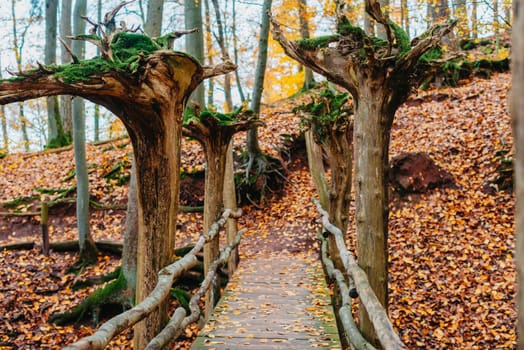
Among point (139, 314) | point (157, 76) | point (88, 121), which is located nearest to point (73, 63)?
point (157, 76)

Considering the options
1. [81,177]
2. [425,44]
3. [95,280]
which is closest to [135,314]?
[425,44]

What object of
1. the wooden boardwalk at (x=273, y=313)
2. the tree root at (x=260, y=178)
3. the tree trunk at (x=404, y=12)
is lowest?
the wooden boardwalk at (x=273, y=313)

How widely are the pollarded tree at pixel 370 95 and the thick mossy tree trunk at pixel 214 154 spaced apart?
2.95 m

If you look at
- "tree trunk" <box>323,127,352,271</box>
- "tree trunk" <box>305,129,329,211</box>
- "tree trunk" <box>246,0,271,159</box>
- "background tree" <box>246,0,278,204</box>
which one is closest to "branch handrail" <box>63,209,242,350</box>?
"tree trunk" <box>323,127,352,271</box>

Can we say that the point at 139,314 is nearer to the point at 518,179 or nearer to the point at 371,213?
the point at 371,213

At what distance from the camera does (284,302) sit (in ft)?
19.8

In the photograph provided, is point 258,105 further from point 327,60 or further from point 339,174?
point 327,60

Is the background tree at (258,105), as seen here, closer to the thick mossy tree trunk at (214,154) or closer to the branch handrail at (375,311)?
the thick mossy tree trunk at (214,154)

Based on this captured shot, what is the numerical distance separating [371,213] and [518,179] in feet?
11.4

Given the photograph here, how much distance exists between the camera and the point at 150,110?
3.79 meters

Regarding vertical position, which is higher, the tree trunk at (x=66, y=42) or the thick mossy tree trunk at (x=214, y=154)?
the tree trunk at (x=66, y=42)

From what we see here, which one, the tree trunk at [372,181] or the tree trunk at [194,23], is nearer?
the tree trunk at [372,181]

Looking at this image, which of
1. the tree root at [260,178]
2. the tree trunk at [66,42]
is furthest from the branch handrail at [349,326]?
the tree root at [260,178]

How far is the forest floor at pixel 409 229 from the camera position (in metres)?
7.05
